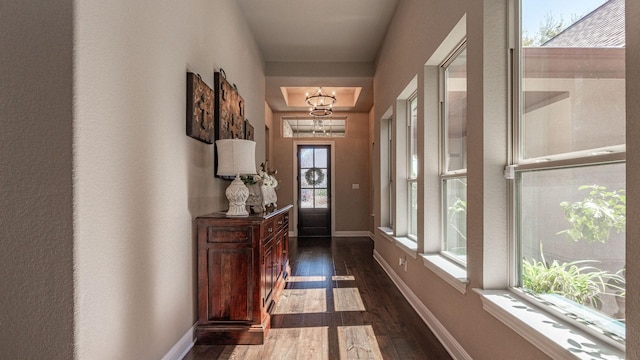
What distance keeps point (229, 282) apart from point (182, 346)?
478 millimetres

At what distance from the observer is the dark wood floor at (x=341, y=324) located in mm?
2229

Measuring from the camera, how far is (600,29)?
125cm

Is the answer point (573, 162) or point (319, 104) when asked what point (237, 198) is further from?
point (319, 104)

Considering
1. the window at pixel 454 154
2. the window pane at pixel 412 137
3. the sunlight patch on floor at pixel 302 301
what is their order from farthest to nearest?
the window pane at pixel 412 137 < the sunlight patch on floor at pixel 302 301 < the window at pixel 454 154

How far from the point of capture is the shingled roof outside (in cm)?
118

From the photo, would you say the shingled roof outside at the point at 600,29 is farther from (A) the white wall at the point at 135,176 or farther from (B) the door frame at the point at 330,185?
(B) the door frame at the point at 330,185

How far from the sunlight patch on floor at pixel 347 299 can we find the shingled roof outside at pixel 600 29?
2.50 metres

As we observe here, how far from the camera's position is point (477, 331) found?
186 centimetres

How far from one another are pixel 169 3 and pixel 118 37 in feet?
2.28

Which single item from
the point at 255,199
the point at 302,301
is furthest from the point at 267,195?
the point at 302,301

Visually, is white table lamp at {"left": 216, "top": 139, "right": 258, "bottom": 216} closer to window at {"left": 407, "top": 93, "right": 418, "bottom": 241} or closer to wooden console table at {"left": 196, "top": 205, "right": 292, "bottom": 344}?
wooden console table at {"left": 196, "top": 205, "right": 292, "bottom": 344}

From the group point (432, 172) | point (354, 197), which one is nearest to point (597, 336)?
point (432, 172)

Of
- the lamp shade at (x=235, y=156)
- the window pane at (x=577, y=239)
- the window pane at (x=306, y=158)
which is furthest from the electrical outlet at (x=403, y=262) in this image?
the window pane at (x=306, y=158)

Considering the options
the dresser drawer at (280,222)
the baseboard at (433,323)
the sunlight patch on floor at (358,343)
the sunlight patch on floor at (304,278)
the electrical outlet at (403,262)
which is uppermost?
the dresser drawer at (280,222)
